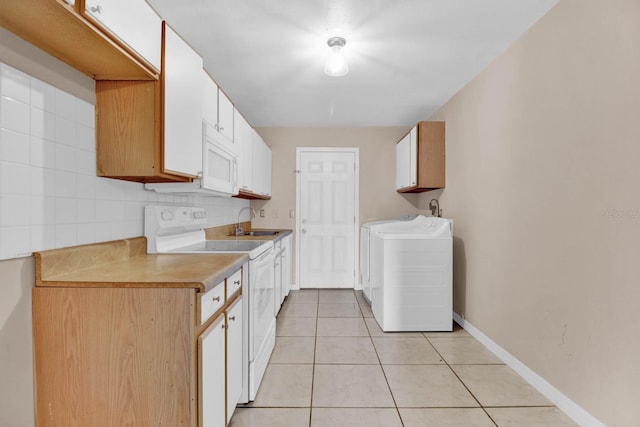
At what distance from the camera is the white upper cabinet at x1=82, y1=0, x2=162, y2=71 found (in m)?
1.12

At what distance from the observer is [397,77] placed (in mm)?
2891

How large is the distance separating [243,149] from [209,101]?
90 centimetres

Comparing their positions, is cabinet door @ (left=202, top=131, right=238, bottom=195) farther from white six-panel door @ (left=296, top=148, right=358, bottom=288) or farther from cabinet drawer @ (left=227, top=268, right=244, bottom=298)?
white six-panel door @ (left=296, top=148, right=358, bottom=288)

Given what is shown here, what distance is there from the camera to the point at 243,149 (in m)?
3.00

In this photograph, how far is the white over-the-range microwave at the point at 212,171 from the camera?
1.95m

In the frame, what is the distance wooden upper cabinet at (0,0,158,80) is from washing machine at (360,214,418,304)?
9.20 feet

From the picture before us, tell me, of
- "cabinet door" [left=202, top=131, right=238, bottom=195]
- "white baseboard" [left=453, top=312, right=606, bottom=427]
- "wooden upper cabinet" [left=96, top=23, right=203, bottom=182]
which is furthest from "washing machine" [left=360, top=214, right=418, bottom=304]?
"wooden upper cabinet" [left=96, top=23, right=203, bottom=182]

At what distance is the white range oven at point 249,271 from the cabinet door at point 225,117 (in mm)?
619

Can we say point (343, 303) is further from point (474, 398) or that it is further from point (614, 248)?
point (614, 248)

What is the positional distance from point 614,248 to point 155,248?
2.35 m

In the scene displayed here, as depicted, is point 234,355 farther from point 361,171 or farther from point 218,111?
point 361,171

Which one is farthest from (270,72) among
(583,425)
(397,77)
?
(583,425)

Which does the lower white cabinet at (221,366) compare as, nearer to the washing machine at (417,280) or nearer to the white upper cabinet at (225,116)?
the white upper cabinet at (225,116)

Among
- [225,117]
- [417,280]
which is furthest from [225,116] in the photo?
[417,280]
